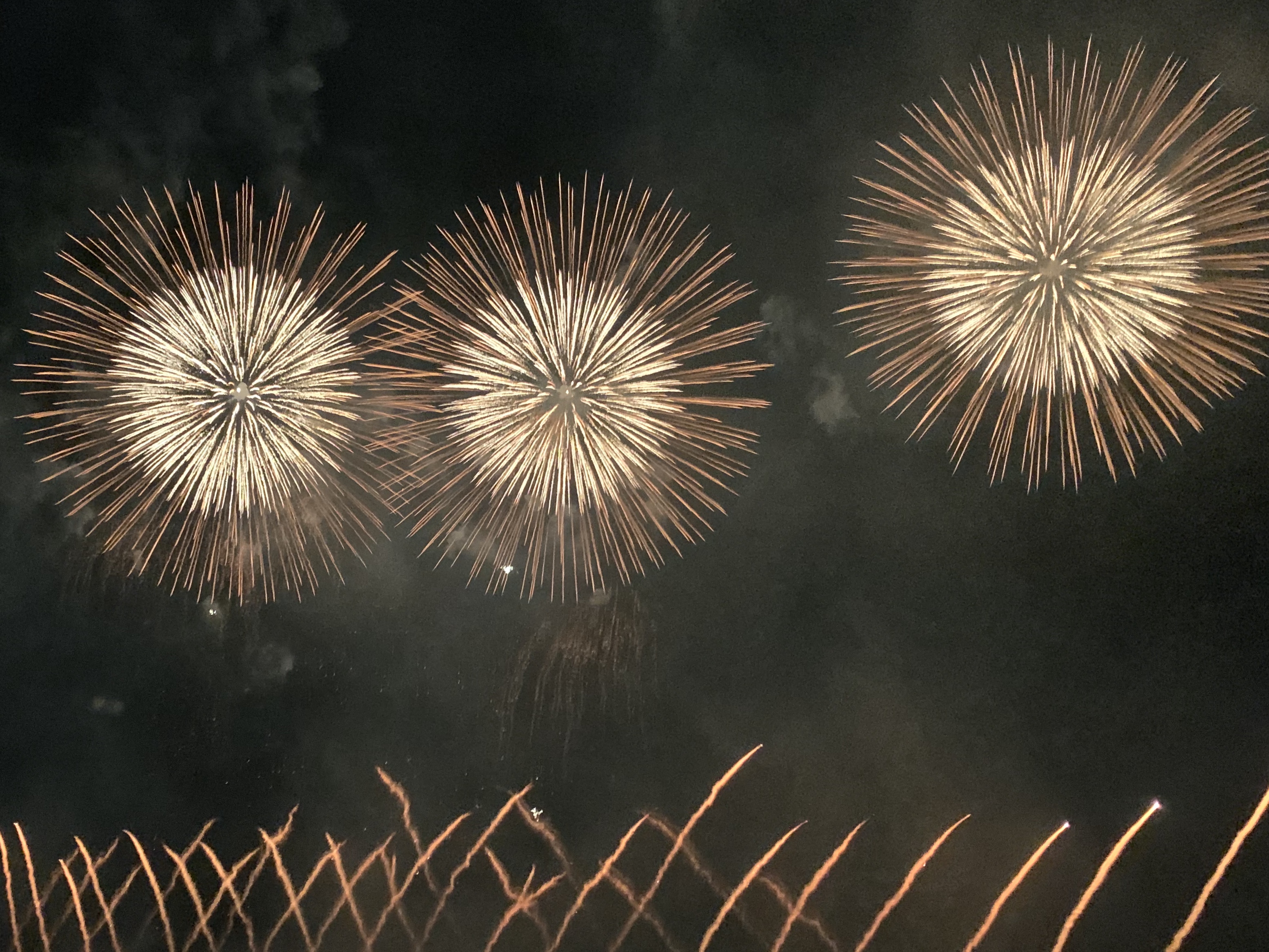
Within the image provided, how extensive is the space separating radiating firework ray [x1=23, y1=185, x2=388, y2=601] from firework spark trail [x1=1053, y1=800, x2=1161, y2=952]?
769 centimetres

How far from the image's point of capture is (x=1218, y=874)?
7.24 metres

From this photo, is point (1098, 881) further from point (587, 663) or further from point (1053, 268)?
point (1053, 268)

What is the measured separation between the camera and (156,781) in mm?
9406

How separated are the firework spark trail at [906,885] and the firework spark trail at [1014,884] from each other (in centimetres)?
66

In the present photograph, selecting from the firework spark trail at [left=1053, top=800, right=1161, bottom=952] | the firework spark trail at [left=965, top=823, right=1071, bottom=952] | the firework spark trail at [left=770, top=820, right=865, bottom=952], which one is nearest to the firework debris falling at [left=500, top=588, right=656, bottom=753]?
the firework spark trail at [left=770, top=820, right=865, bottom=952]

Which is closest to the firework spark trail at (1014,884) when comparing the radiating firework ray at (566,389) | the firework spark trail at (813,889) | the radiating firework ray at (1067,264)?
the firework spark trail at (813,889)

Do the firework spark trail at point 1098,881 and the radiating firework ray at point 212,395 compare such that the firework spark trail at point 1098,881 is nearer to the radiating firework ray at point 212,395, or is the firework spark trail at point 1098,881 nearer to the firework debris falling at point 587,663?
the firework debris falling at point 587,663

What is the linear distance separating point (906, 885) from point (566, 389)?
5779 mm

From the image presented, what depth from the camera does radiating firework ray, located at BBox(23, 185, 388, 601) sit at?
23.5ft

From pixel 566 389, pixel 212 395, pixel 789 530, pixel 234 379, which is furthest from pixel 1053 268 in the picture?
pixel 212 395

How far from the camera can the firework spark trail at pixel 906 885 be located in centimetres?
769

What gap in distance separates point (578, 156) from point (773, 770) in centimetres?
636

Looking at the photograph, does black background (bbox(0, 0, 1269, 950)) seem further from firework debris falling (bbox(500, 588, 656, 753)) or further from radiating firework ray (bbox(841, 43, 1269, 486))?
radiating firework ray (bbox(841, 43, 1269, 486))

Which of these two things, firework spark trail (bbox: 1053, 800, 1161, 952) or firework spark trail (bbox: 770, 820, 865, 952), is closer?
firework spark trail (bbox: 1053, 800, 1161, 952)
